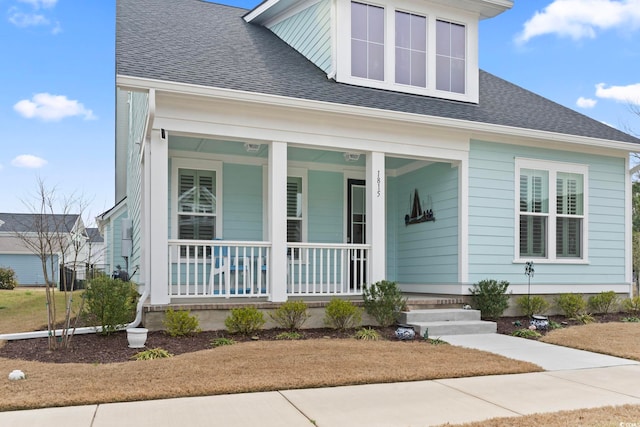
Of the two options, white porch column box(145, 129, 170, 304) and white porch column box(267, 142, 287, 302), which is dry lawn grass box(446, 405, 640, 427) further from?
white porch column box(145, 129, 170, 304)

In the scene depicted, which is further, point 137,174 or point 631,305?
point 137,174

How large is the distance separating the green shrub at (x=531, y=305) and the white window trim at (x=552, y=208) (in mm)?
701

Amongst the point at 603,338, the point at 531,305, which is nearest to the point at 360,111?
the point at 531,305

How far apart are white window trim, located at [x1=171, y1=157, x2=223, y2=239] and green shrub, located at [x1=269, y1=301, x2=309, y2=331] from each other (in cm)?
270

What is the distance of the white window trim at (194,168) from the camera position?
30.5 feet

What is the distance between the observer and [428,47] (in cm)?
982

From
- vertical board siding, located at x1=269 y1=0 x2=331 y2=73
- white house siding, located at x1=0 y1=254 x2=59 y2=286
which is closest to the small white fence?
vertical board siding, located at x1=269 y1=0 x2=331 y2=73

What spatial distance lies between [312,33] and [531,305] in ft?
21.0

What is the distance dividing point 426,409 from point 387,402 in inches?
13.0

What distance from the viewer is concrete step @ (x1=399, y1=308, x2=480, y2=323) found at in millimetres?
7973

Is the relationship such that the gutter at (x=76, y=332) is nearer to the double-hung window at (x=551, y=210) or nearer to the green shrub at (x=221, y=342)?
the green shrub at (x=221, y=342)

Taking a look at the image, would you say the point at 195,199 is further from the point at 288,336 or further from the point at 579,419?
the point at 579,419

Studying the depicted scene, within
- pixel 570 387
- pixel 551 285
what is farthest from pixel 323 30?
pixel 570 387

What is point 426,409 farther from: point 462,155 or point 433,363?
point 462,155
